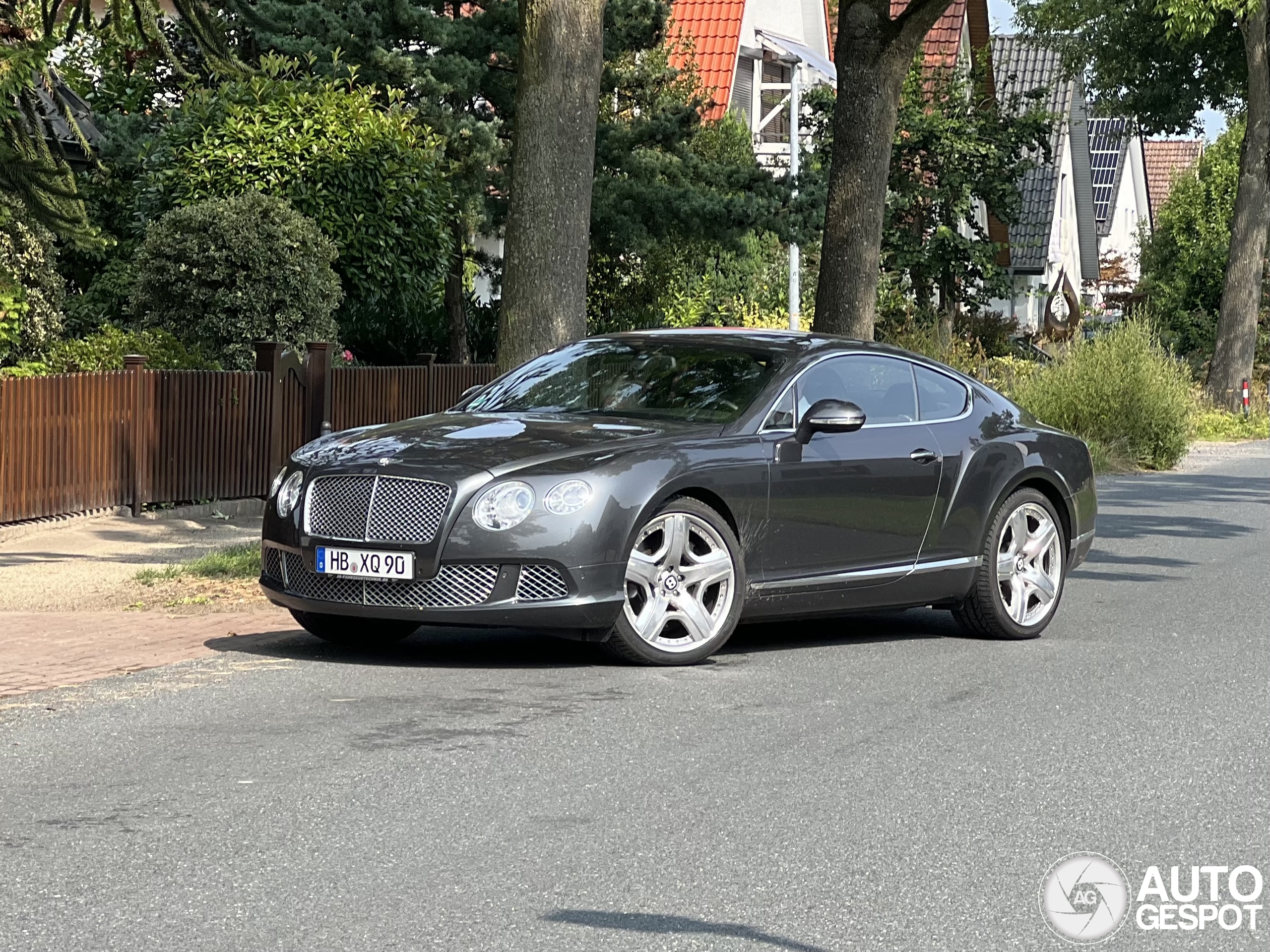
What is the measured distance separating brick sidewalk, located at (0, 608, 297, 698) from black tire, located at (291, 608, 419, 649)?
493 millimetres

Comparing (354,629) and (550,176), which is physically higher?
(550,176)

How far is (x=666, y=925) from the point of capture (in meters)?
5.16

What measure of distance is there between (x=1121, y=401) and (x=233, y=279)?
1166cm

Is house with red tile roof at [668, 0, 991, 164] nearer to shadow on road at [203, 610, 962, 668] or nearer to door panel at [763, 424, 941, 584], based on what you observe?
shadow on road at [203, 610, 962, 668]

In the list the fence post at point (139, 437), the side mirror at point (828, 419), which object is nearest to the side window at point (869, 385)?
the side mirror at point (828, 419)

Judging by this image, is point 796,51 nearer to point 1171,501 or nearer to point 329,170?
→ point 329,170

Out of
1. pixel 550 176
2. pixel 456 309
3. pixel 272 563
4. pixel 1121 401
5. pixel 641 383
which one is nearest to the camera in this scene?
pixel 272 563

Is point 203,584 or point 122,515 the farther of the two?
point 122,515

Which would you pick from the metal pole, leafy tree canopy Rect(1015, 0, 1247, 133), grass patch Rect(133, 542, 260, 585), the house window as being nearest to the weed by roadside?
grass patch Rect(133, 542, 260, 585)

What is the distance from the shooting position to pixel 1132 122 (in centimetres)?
4809

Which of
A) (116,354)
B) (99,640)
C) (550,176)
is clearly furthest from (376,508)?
(116,354)

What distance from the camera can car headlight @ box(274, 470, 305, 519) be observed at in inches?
364

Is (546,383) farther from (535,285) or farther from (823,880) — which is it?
(823,880)

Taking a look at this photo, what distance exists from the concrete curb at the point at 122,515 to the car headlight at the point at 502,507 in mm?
7064
